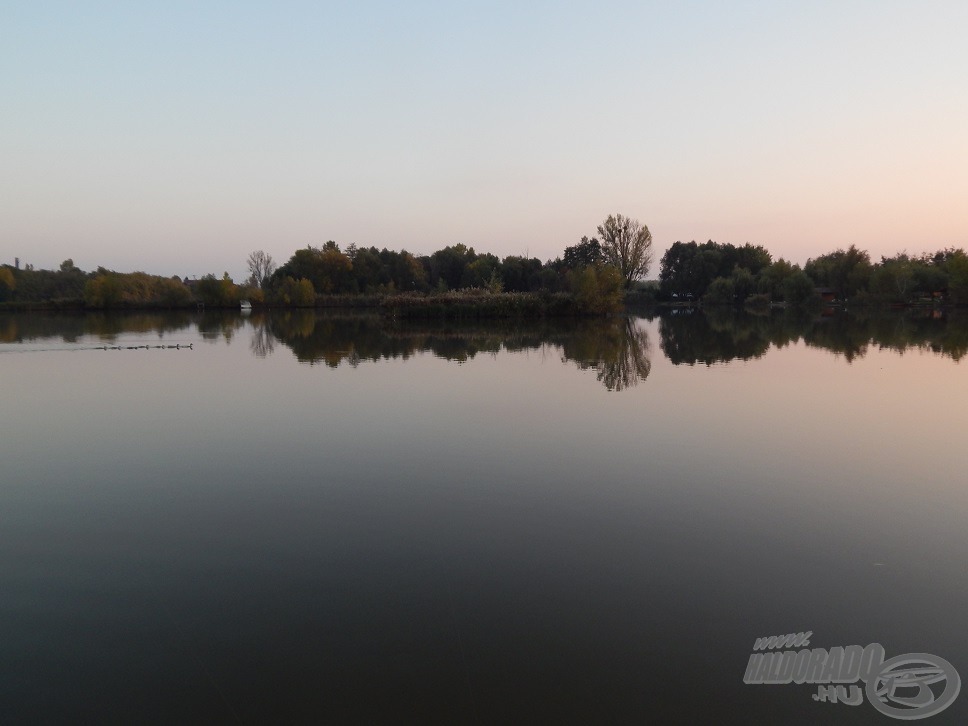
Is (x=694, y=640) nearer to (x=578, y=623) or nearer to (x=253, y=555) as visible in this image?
(x=578, y=623)

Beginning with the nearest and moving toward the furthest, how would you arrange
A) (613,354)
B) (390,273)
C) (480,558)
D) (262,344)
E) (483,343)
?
1. (480,558)
2. (613,354)
3. (483,343)
4. (262,344)
5. (390,273)

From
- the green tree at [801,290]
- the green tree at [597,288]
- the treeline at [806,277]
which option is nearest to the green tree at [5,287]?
the green tree at [597,288]

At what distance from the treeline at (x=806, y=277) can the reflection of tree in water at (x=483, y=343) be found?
4145cm

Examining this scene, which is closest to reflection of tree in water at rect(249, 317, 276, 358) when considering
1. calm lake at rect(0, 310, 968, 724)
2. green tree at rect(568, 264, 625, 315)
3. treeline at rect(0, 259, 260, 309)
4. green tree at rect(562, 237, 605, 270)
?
calm lake at rect(0, 310, 968, 724)

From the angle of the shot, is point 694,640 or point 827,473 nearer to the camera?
point 694,640

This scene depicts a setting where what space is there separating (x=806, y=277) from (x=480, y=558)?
234 feet

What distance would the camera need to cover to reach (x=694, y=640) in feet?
12.8

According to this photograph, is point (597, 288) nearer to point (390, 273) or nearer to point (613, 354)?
point (613, 354)

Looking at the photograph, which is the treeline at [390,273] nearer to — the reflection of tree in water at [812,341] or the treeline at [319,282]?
the treeline at [319,282]

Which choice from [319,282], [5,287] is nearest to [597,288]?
[319,282]

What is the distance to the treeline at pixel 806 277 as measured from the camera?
59094 millimetres

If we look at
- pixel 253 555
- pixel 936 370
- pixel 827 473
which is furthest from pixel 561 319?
pixel 253 555

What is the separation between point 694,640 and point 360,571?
8.38 ft

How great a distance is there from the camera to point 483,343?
2503 cm
